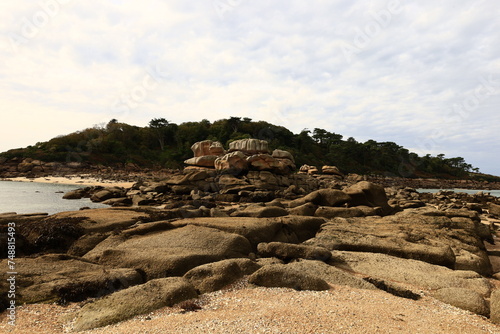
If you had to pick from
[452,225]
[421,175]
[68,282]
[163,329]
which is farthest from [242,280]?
[421,175]

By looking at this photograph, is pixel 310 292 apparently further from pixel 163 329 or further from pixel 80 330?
pixel 80 330

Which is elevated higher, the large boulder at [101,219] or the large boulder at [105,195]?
A: the large boulder at [101,219]

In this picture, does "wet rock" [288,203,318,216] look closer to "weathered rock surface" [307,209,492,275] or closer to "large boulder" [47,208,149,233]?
"weathered rock surface" [307,209,492,275]

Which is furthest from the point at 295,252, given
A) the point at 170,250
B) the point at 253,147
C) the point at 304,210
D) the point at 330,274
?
the point at 253,147

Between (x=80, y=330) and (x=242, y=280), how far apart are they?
3.93 metres

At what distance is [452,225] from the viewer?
1459 cm

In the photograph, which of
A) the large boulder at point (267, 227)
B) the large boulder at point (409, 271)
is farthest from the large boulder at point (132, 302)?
the large boulder at point (409, 271)

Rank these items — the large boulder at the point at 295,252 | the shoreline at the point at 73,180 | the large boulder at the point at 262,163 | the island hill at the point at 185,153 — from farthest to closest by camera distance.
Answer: the island hill at the point at 185,153, the shoreline at the point at 73,180, the large boulder at the point at 262,163, the large boulder at the point at 295,252

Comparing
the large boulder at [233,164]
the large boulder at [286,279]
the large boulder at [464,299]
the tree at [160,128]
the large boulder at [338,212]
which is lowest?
the large boulder at [464,299]

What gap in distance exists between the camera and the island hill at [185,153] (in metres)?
64.7

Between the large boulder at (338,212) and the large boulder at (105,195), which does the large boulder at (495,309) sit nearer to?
the large boulder at (338,212)

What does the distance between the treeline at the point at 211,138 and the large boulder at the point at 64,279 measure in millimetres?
64100

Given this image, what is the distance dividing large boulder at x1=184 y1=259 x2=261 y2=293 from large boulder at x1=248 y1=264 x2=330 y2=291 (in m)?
0.48

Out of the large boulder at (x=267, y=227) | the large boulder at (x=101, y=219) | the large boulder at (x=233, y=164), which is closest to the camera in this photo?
the large boulder at (x=101, y=219)
